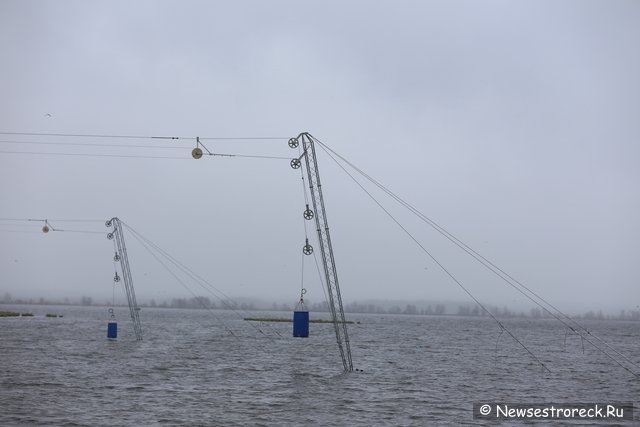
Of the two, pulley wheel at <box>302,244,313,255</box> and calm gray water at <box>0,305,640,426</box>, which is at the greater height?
pulley wheel at <box>302,244,313,255</box>

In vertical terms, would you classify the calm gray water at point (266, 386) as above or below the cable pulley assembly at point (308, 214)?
below

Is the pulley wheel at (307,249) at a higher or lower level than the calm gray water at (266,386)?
higher

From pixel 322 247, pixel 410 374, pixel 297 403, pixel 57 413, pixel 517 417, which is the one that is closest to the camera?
pixel 57 413

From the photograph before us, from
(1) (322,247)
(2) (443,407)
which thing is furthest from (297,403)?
(1) (322,247)

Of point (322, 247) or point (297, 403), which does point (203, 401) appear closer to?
point (297, 403)

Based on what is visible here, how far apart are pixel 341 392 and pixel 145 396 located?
1441 centimetres

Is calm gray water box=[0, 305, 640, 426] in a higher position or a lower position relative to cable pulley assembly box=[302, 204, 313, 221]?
lower

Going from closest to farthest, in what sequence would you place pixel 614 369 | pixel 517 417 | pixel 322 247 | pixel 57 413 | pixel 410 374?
pixel 57 413, pixel 517 417, pixel 322 247, pixel 410 374, pixel 614 369

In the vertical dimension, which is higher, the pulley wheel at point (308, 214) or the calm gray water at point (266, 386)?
the pulley wheel at point (308, 214)

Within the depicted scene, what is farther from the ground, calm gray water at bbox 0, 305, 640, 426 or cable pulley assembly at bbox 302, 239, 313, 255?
cable pulley assembly at bbox 302, 239, 313, 255

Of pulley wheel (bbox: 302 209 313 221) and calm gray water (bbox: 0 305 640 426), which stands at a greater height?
pulley wheel (bbox: 302 209 313 221)

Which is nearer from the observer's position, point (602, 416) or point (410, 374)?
point (602, 416)

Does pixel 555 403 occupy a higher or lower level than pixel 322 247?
lower

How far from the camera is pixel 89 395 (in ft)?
170
